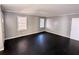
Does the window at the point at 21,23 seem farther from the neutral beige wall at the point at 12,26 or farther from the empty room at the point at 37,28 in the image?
the neutral beige wall at the point at 12,26

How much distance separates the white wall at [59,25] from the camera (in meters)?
5.66

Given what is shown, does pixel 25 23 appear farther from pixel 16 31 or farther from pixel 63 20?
pixel 63 20

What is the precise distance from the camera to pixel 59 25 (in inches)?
261

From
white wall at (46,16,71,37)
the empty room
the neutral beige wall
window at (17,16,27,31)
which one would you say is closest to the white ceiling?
the empty room

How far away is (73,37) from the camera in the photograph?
5113 mm

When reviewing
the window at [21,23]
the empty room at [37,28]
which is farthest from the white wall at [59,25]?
the window at [21,23]

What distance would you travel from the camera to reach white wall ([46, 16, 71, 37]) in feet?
18.6

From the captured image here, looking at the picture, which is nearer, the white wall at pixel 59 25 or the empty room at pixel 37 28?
the empty room at pixel 37 28

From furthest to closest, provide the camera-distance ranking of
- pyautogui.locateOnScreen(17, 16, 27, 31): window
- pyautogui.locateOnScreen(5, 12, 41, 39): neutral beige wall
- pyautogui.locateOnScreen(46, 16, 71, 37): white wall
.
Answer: pyautogui.locateOnScreen(46, 16, 71, 37): white wall
pyautogui.locateOnScreen(17, 16, 27, 31): window
pyautogui.locateOnScreen(5, 12, 41, 39): neutral beige wall

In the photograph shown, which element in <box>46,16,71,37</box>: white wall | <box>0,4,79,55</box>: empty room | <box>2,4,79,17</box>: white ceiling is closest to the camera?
<box>2,4,79,17</box>: white ceiling

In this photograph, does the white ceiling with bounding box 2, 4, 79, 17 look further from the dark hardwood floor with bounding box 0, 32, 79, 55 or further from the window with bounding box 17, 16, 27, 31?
the dark hardwood floor with bounding box 0, 32, 79, 55

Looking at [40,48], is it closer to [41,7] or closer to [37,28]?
[41,7]
